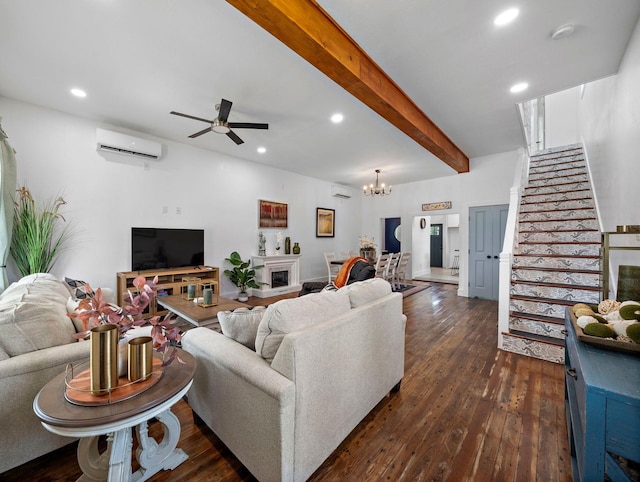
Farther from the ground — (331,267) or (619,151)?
(619,151)

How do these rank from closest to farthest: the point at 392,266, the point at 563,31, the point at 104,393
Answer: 1. the point at 104,393
2. the point at 563,31
3. the point at 392,266

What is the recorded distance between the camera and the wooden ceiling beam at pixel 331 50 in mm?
1786

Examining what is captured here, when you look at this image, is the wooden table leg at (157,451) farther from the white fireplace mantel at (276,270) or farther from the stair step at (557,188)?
the stair step at (557,188)

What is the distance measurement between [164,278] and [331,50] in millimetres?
4110

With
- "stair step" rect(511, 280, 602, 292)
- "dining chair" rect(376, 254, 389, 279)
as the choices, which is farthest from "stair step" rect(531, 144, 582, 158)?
"dining chair" rect(376, 254, 389, 279)

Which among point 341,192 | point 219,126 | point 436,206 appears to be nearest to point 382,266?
point 436,206

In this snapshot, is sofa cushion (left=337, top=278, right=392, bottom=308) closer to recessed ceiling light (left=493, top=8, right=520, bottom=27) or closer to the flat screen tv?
recessed ceiling light (left=493, top=8, right=520, bottom=27)

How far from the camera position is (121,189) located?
165 inches

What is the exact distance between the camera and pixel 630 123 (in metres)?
2.47

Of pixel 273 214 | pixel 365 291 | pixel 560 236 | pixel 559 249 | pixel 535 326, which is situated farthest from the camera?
pixel 273 214

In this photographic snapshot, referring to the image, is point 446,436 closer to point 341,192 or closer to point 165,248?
point 165,248

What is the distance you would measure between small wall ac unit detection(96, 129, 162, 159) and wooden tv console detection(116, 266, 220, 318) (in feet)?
6.17

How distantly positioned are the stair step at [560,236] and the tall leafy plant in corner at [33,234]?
21.7 ft

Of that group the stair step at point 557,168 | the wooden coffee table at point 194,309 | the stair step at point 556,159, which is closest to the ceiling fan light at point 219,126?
the wooden coffee table at point 194,309
